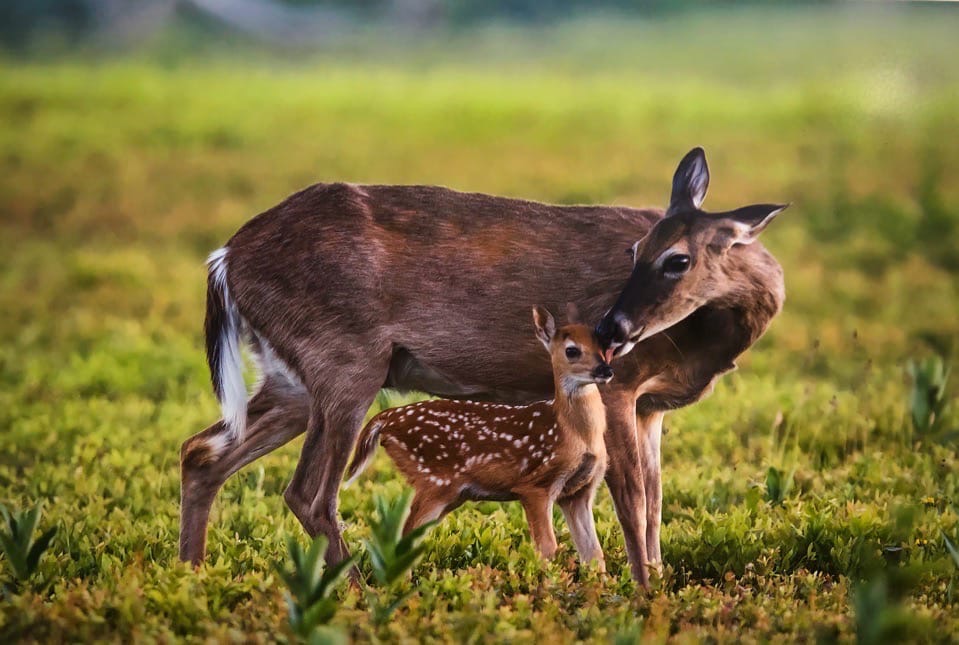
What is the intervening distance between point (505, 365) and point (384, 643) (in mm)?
1502

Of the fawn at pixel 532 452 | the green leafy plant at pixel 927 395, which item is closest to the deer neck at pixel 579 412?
the fawn at pixel 532 452

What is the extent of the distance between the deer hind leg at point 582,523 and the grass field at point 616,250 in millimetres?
139

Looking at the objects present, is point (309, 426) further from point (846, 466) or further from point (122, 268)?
point (122, 268)

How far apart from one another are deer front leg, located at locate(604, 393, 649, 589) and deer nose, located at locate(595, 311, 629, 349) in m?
0.34

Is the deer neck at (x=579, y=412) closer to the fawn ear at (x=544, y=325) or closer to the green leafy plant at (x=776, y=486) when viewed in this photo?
the fawn ear at (x=544, y=325)

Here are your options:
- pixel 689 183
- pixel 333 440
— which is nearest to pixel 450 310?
pixel 333 440

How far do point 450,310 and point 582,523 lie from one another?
99 centimetres

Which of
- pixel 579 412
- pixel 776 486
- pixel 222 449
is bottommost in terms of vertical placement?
pixel 776 486

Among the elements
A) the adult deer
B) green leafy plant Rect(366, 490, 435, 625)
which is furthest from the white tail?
green leafy plant Rect(366, 490, 435, 625)

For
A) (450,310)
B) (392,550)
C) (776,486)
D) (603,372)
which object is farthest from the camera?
(776,486)

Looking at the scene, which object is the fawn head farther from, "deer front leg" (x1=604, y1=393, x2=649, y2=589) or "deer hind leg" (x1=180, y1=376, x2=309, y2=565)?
"deer hind leg" (x1=180, y1=376, x2=309, y2=565)

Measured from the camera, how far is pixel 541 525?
18.1 ft

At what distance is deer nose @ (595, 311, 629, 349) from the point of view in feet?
17.6

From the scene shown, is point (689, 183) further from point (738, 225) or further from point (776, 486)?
point (776, 486)
